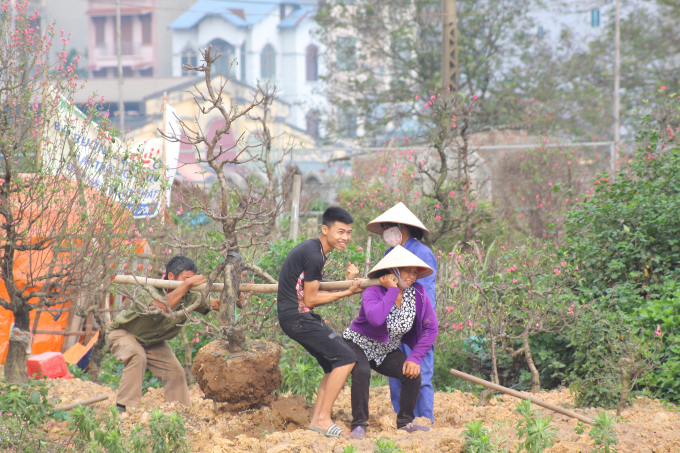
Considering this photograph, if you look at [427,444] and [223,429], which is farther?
[223,429]

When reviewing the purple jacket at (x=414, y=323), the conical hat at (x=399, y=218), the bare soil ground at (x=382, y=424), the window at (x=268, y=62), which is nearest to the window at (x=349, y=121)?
the bare soil ground at (x=382, y=424)

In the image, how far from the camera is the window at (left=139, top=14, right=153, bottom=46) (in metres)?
46.8

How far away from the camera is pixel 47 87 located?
5.29 meters

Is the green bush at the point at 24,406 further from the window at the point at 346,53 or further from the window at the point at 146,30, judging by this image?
the window at the point at 146,30

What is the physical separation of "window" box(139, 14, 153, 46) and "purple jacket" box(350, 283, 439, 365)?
46.8m

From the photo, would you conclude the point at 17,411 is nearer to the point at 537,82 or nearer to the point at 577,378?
the point at 577,378

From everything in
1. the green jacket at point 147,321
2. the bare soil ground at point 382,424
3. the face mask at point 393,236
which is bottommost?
the bare soil ground at point 382,424

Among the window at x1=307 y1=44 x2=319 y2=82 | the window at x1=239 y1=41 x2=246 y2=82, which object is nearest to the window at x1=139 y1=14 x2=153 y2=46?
the window at x1=239 y1=41 x2=246 y2=82

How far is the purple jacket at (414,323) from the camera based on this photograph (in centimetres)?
436

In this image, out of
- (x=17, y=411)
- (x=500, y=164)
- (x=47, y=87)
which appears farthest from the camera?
(x=500, y=164)

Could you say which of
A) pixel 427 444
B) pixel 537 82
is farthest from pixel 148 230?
pixel 537 82

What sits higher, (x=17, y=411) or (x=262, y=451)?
(x=17, y=411)

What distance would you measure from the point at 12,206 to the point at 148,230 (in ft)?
7.14

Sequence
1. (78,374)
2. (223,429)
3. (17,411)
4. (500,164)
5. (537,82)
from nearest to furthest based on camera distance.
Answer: (17,411), (223,429), (78,374), (500,164), (537,82)
